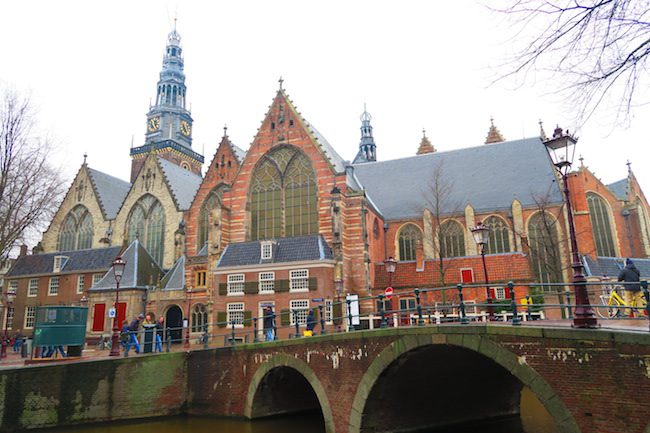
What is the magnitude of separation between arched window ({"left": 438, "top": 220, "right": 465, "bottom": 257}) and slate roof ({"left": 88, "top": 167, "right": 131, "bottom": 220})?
30.8 meters

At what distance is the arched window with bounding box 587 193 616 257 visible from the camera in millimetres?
33719

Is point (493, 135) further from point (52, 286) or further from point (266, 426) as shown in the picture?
point (52, 286)

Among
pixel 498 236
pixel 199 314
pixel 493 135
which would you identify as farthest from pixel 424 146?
pixel 199 314

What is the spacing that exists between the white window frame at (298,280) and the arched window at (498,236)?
1449 cm

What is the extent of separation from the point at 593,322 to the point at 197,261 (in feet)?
97.1

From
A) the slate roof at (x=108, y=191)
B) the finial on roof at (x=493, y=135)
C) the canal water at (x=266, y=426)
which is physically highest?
the finial on roof at (x=493, y=135)

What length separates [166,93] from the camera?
67125mm

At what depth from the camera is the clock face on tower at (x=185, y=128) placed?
217ft

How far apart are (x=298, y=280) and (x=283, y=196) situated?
6984mm

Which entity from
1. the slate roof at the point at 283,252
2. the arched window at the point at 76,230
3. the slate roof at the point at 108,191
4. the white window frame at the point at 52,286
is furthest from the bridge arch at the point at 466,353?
the arched window at the point at 76,230

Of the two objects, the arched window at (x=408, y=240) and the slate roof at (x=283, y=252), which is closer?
the slate roof at (x=283, y=252)

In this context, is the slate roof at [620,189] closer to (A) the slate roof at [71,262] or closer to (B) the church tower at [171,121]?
Answer: (A) the slate roof at [71,262]

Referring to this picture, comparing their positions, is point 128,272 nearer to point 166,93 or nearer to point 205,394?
point 205,394

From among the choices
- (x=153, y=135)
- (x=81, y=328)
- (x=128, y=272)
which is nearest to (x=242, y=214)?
(x=128, y=272)
